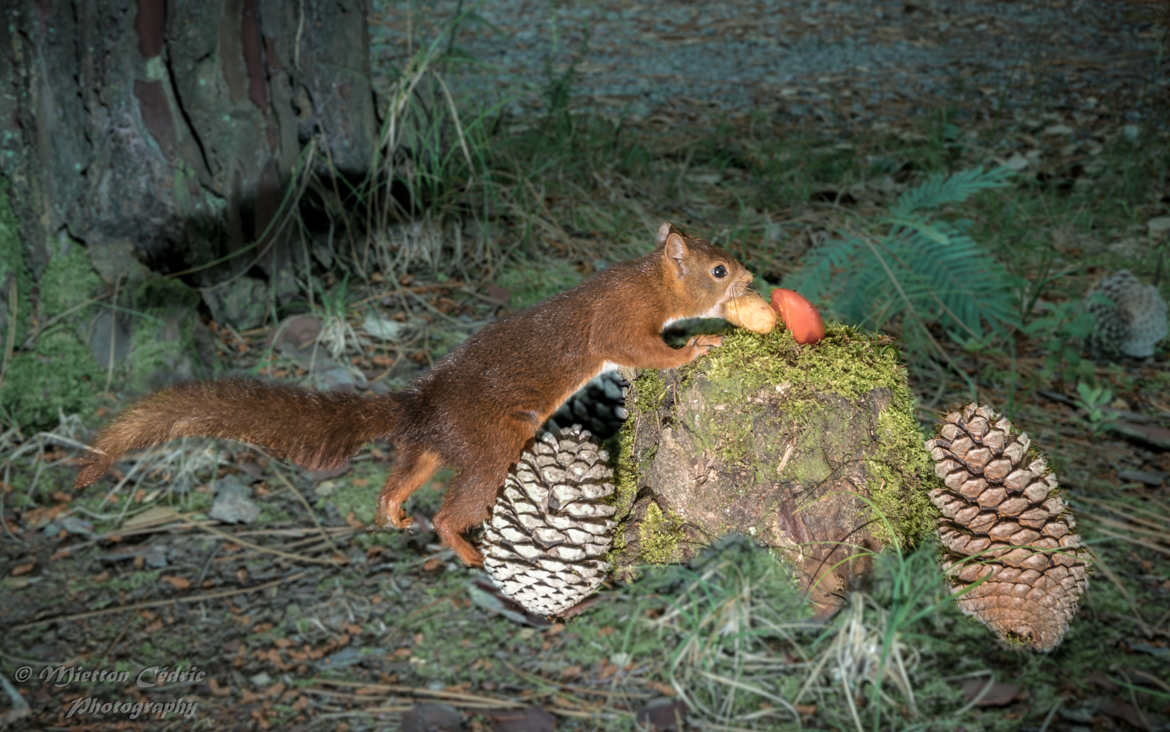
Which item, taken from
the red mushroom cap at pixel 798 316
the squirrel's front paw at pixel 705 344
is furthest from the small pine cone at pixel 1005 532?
the squirrel's front paw at pixel 705 344

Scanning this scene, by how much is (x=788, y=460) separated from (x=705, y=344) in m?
0.24

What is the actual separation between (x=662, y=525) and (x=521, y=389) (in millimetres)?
334

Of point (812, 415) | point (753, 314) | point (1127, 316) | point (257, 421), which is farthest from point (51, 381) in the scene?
point (1127, 316)

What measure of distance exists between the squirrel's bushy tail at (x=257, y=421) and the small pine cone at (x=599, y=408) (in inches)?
18.6

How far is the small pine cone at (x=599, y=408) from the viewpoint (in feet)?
6.56

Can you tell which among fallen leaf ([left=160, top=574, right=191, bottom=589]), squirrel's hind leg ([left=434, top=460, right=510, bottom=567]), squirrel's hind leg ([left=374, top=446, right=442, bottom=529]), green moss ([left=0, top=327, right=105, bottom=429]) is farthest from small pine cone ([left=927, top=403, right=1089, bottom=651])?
green moss ([left=0, top=327, right=105, bottom=429])

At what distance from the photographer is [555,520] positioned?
1.36m

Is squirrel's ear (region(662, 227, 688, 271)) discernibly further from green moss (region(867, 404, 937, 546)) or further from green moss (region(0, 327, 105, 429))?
green moss (region(0, 327, 105, 429))

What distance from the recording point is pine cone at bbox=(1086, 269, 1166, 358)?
3248 millimetres

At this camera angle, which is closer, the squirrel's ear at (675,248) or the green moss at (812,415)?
the green moss at (812,415)


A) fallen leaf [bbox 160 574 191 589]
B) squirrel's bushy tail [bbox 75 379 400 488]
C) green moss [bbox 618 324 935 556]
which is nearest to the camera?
squirrel's bushy tail [bbox 75 379 400 488]

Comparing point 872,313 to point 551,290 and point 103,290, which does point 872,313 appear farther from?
point 103,290

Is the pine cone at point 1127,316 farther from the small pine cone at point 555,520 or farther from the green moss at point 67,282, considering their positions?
the green moss at point 67,282

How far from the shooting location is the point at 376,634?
213cm
